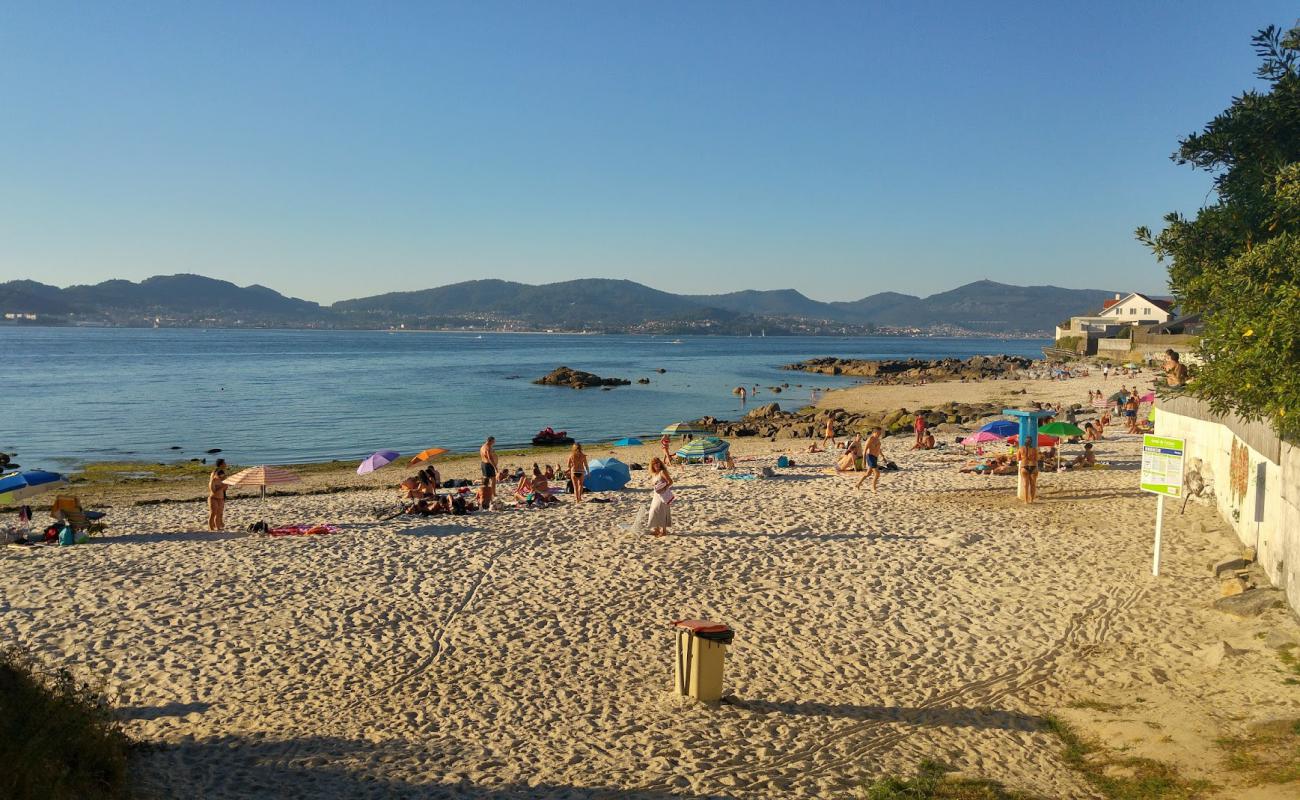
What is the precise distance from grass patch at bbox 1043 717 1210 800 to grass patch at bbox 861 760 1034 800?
2.44ft

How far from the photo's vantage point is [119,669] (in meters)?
8.46

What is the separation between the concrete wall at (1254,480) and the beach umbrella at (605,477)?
1063 centimetres

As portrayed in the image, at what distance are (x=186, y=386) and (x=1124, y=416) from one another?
59.2 meters

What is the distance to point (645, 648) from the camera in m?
9.23

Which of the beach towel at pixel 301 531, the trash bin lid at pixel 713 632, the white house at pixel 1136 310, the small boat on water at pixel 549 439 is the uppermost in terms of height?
the white house at pixel 1136 310

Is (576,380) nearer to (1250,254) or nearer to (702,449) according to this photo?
(702,449)

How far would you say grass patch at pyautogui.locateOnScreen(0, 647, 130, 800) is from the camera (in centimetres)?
460

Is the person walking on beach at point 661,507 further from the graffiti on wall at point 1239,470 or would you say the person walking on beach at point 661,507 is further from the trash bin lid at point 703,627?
the graffiti on wall at point 1239,470

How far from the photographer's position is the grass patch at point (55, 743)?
181 inches

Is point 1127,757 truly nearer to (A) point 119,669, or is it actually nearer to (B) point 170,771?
(B) point 170,771

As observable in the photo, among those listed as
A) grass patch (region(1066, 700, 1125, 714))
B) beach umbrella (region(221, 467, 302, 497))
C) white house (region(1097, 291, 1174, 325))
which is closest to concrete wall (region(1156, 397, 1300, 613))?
grass patch (region(1066, 700, 1125, 714))

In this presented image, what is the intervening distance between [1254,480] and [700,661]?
25.4ft

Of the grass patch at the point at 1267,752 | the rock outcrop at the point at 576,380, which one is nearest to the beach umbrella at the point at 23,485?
the grass patch at the point at 1267,752

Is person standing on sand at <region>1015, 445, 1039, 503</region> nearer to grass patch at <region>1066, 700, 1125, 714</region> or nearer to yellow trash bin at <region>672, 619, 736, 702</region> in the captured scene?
grass patch at <region>1066, 700, 1125, 714</region>
